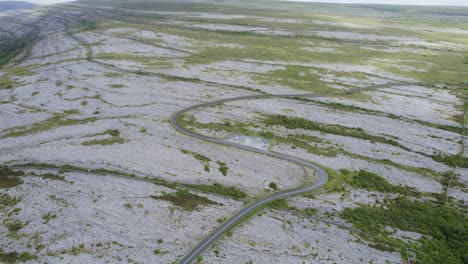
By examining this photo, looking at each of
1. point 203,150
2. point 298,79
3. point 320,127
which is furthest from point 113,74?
point 320,127

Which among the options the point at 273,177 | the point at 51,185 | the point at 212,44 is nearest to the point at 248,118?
the point at 273,177

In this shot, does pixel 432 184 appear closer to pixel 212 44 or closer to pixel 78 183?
pixel 78 183

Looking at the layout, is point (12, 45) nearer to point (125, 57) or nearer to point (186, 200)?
point (125, 57)

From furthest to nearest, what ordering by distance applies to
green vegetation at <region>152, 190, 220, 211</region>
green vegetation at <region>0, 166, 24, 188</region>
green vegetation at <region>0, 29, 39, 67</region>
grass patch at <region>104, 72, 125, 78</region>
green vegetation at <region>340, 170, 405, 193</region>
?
1. green vegetation at <region>0, 29, 39, 67</region>
2. grass patch at <region>104, 72, 125, 78</region>
3. green vegetation at <region>340, 170, 405, 193</region>
4. green vegetation at <region>0, 166, 24, 188</region>
5. green vegetation at <region>152, 190, 220, 211</region>

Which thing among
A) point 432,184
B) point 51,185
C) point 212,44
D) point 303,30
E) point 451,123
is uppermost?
point 303,30

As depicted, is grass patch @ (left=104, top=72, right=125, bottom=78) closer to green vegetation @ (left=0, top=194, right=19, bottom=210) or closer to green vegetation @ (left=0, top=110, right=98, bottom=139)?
green vegetation @ (left=0, top=110, right=98, bottom=139)

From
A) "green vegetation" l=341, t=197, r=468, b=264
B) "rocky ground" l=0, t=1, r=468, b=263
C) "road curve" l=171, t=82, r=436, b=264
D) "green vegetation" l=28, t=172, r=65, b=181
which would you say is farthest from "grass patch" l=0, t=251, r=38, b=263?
"green vegetation" l=341, t=197, r=468, b=264
